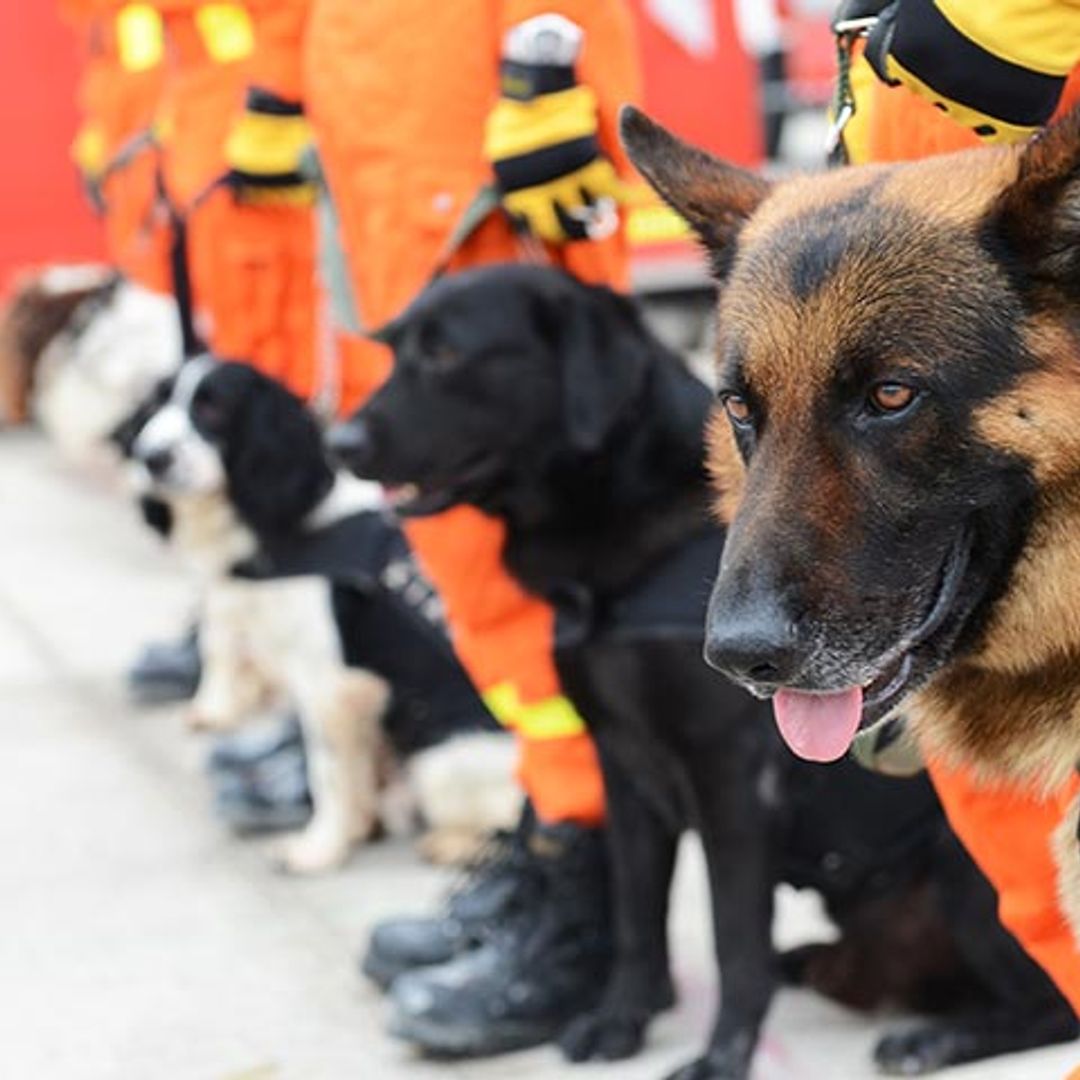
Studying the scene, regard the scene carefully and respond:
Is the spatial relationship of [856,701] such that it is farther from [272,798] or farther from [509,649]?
[272,798]

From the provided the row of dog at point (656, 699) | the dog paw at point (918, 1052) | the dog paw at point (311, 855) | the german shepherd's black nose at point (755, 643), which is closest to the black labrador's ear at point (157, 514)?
the dog paw at point (311, 855)

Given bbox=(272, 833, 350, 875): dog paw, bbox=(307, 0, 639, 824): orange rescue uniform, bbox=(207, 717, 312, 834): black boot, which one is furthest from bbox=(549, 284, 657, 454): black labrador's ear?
bbox=(207, 717, 312, 834): black boot

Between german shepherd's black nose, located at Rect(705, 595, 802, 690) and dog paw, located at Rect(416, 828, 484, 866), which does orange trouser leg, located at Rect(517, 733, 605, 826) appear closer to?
dog paw, located at Rect(416, 828, 484, 866)

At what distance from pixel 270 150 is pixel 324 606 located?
1026 mm

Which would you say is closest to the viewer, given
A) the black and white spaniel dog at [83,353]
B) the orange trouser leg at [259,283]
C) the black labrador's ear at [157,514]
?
the black labrador's ear at [157,514]

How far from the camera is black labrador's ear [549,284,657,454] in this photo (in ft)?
10.2

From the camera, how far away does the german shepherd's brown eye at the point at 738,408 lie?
74.1 inches

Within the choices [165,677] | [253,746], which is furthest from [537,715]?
[165,677]

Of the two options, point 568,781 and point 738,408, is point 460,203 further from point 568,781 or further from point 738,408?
point 738,408

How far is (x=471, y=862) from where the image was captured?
3.66 m

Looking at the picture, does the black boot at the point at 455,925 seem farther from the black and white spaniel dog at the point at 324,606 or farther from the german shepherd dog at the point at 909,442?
the german shepherd dog at the point at 909,442

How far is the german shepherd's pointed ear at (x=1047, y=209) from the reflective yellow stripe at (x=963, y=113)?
27cm

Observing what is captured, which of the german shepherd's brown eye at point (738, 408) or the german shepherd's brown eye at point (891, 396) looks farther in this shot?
A: the german shepherd's brown eye at point (738, 408)

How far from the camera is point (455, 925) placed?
3.50 meters
